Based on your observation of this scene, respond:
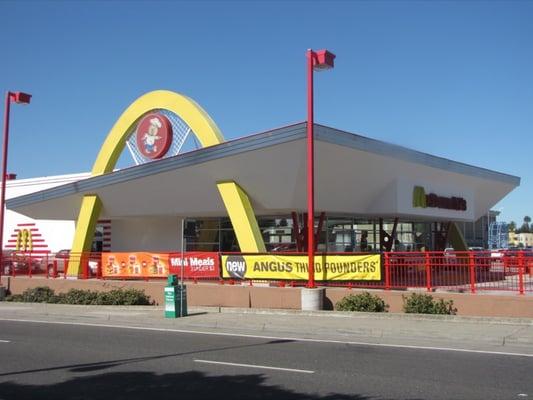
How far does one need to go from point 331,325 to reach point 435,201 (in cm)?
1652

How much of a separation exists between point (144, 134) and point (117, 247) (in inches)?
359

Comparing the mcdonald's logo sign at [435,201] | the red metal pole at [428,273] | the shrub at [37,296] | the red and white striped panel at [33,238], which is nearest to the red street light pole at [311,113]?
the red metal pole at [428,273]

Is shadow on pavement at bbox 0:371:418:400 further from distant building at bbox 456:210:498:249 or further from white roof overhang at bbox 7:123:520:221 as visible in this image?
distant building at bbox 456:210:498:249

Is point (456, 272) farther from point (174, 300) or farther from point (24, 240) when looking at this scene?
point (24, 240)

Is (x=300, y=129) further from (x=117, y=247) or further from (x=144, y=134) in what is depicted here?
(x=117, y=247)

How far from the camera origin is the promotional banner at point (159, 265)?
71.3 feet

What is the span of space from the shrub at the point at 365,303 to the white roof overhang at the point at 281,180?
5555 millimetres

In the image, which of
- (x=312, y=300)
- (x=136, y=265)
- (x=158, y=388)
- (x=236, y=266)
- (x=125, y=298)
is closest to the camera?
(x=158, y=388)

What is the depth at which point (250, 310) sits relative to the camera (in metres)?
18.4

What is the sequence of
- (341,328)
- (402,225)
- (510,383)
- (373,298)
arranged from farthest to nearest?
(402,225) → (373,298) → (341,328) → (510,383)

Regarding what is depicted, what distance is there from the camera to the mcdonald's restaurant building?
74.0ft

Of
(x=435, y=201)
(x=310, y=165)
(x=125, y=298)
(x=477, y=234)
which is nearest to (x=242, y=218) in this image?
(x=125, y=298)

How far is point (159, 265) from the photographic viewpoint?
2334cm

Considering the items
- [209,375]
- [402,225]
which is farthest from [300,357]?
[402,225]
